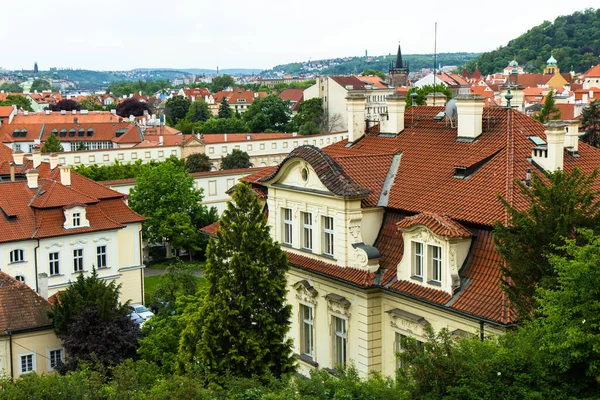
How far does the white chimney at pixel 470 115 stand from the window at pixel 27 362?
20.5 metres

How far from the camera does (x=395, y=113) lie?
2766cm

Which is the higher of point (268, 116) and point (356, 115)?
point (356, 115)

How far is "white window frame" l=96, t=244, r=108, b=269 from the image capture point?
147 feet

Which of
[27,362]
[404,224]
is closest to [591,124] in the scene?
[404,224]

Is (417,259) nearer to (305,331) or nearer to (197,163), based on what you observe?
(305,331)

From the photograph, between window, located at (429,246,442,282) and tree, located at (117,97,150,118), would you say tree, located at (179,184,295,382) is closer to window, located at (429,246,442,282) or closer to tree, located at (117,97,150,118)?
window, located at (429,246,442,282)

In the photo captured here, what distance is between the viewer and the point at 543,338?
15.1 m

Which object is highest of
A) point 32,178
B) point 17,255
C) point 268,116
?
point 268,116

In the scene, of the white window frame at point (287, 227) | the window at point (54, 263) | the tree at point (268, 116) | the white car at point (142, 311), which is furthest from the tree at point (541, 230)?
the tree at point (268, 116)

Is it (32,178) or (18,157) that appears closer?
(32,178)

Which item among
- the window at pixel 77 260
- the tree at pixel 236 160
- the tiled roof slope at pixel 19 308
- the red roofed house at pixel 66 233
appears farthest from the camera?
the tree at pixel 236 160

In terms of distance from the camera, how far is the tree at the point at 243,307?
19.5 metres

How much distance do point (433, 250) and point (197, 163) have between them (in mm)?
64997

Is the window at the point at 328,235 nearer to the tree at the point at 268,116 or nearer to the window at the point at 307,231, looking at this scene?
the window at the point at 307,231
